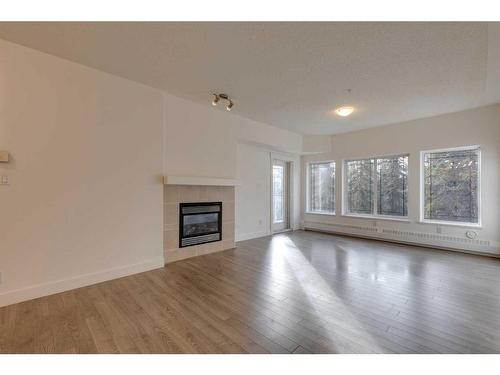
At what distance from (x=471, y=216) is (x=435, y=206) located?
0.58m

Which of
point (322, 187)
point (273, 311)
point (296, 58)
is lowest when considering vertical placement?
point (273, 311)

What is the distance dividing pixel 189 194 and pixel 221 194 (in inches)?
28.5

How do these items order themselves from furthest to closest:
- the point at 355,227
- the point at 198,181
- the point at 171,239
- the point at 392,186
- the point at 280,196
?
1. the point at 280,196
2. the point at 355,227
3. the point at 392,186
4. the point at 198,181
5. the point at 171,239

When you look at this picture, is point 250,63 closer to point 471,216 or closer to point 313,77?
point 313,77

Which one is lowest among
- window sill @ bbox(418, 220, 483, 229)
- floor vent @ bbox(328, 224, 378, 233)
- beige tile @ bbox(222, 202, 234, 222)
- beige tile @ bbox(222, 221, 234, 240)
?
floor vent @ bbox(328, 224, 378, 233)

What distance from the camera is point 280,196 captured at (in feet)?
22.2

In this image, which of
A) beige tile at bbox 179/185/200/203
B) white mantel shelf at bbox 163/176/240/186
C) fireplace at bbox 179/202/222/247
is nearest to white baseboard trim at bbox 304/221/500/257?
white mantel shelf at bbox 163/176/240/186

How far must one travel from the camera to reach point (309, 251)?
457 cm

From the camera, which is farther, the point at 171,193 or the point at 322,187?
the point at 322,187

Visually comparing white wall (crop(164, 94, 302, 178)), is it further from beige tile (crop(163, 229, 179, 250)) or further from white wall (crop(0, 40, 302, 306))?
beige tile (crop(163, 229, 179, 250))

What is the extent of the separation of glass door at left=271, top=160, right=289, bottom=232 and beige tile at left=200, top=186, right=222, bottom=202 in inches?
85.4

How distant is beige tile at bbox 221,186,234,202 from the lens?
185 inches

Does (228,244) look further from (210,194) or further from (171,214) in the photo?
(171,214)

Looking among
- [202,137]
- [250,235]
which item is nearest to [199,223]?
[202,137]
